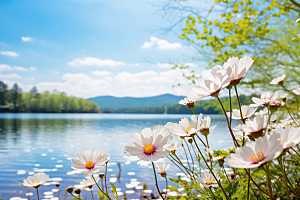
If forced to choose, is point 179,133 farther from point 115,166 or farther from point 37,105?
point 37,105

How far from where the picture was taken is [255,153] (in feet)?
1.47

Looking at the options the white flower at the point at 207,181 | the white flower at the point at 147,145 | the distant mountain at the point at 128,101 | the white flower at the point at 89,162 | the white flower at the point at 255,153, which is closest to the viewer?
the white flower at the point at 255,153

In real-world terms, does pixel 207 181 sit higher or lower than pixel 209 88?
lower

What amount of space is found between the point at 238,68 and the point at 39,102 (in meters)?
76.7

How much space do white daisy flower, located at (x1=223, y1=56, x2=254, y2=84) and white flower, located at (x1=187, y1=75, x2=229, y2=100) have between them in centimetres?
4

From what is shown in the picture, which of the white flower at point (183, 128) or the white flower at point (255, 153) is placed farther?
the white flower at point (183, 128)

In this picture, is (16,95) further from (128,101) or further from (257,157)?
(128,101)

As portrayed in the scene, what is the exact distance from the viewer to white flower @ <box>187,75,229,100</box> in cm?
58

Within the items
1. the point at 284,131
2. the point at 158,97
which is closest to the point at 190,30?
the point at 284,131

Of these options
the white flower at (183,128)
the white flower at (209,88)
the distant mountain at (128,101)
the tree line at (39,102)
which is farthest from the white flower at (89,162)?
the distant mountain at (128,101)

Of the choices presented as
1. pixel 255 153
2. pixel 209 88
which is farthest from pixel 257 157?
pixel 209 88

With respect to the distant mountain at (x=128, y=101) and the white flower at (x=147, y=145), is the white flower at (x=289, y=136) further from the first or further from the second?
the distant mountain at (x=128, y=101)

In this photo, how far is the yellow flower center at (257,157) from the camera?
1.42ft

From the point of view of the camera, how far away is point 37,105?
220 feet
